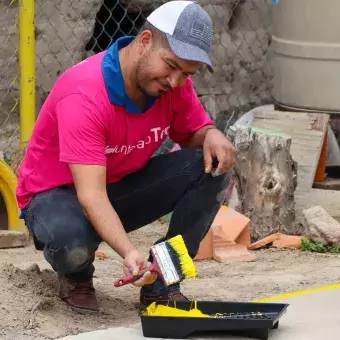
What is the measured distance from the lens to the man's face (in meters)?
3.07

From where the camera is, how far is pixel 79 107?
311 centimetres

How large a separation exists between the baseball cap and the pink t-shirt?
0.97 ft

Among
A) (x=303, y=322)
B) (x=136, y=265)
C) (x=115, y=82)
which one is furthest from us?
(x=303, y=322)

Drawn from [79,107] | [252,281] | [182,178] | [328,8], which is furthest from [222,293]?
[328,8]

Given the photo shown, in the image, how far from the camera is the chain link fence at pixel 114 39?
537 cm

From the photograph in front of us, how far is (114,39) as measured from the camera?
19.9 ft

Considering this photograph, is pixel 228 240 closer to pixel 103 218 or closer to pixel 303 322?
pixel 303 322

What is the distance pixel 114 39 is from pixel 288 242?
6.56 ft

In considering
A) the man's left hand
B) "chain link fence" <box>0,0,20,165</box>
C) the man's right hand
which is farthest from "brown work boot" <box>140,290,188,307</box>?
"chain link fence" <box>0,0,20,165</box>

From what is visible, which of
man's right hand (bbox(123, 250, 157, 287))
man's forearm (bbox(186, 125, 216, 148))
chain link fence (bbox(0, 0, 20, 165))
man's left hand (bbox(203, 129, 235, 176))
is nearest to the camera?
man's right hand (bbox(123, 250, 157, 287))

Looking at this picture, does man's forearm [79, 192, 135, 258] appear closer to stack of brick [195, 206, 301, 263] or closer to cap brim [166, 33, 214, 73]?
cap brim [166, 33, 214, 73]

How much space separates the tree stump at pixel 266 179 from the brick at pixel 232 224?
155 mm

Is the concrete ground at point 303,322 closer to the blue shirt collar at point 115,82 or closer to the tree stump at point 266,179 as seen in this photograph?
the blue shirt collar at point 115,82

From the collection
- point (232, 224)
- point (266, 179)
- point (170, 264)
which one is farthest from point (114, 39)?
point (170, 264)
